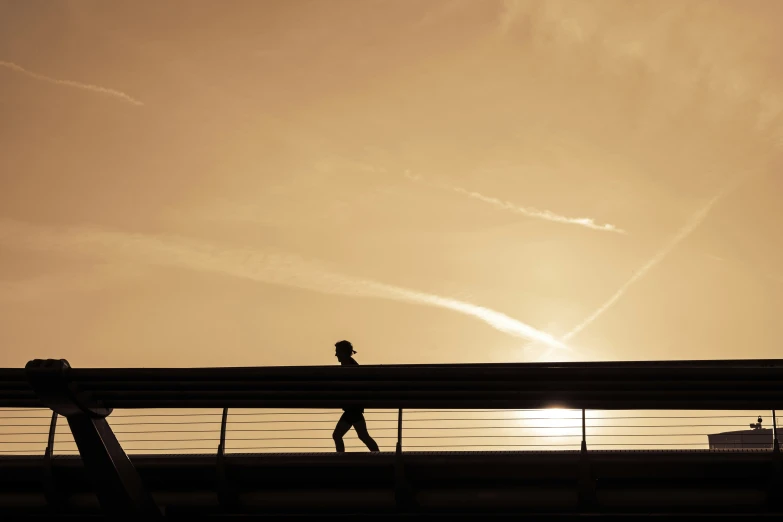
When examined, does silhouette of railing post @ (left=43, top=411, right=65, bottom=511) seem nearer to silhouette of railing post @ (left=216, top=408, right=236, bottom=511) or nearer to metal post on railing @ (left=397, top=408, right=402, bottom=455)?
silhouette of railing post @ (left=216, top=408, right=236, bottom=511)

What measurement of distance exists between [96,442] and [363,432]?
372cm

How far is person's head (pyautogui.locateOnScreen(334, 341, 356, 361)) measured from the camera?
Answer: 544 inches

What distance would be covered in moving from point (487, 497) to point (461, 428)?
996 millimetres

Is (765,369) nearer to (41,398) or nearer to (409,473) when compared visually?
(409,473)

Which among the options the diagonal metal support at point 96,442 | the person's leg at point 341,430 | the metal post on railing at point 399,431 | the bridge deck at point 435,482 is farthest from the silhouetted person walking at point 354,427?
the diagonal metal support at point 96,442

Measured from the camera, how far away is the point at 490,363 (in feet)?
39.6

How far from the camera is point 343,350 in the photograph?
13.9m

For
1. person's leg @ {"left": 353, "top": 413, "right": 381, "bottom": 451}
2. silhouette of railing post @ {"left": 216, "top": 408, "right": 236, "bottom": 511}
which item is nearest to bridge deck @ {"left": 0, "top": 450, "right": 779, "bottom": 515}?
silhouette of railing post @ {"left": 216, "top": 408, "right": 236, "bottom": 511}

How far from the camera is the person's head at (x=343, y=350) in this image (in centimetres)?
1381

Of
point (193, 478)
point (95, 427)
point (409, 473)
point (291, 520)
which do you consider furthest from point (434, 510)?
point (95, 427)

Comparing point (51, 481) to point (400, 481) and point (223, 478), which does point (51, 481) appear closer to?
point (223, 478)

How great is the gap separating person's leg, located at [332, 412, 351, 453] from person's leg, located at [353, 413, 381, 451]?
0.11m

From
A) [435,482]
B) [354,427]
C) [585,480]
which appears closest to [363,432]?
[354,427]

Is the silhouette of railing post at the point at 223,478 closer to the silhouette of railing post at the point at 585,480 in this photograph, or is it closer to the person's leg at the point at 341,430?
the person's leg at the point at 341,430
